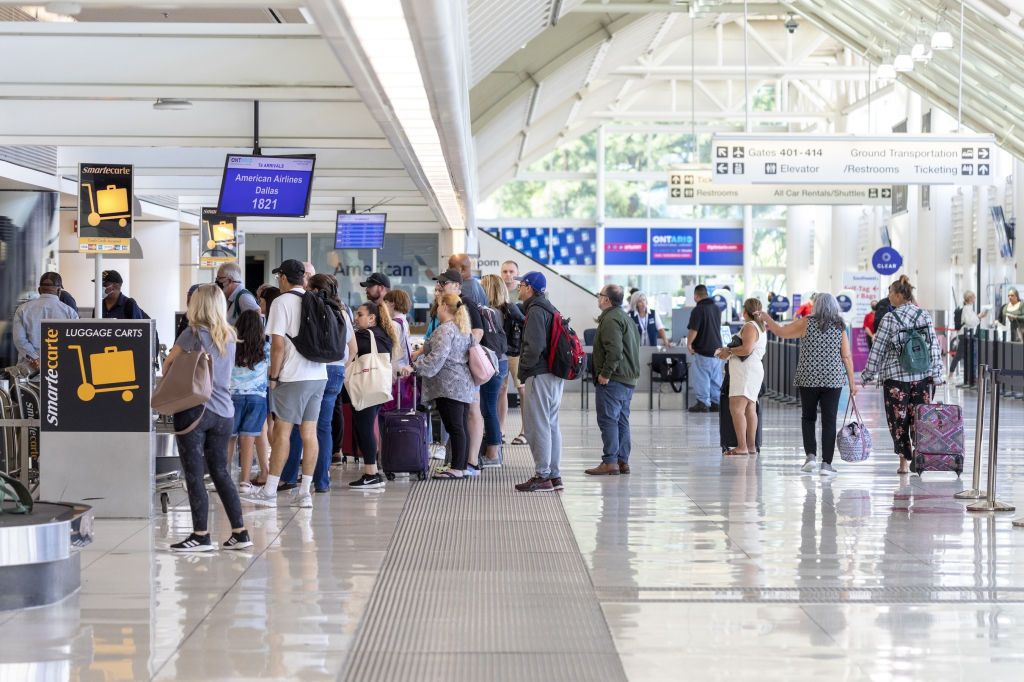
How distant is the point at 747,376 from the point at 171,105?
547 cm

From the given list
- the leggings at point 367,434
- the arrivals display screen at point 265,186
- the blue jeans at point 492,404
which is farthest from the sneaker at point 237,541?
the arrivals display screen at point 265,186

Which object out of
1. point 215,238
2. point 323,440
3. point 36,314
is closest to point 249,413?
point 323,440

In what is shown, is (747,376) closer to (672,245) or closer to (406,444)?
(406,444)

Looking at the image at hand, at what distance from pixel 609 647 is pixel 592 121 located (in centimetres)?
3378

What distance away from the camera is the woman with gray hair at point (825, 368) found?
32.7 ft

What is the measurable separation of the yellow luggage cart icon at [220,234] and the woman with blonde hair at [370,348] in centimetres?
1094

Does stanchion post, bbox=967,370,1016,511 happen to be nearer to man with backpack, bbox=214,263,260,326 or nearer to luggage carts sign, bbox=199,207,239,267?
man with backpack, bbox=214,263,260,326

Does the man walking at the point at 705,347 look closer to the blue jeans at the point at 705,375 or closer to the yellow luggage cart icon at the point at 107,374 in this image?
the blue jeans at the point at 705,375

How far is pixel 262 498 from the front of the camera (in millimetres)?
8031

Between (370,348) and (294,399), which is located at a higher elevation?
(370,348)

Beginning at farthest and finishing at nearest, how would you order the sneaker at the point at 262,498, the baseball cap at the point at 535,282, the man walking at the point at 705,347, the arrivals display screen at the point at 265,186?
the man walking at the point at 705,347
the arrivals display screen at the point at 265,186
the baseball cap at the point at 535,282
the sneaker at the point at 262,498

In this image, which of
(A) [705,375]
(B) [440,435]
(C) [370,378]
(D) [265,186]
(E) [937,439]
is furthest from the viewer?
(A) [705,375]

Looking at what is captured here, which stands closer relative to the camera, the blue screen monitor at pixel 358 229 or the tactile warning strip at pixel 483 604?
the tactile warning strip at pixel 483 604

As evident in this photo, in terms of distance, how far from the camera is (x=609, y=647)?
14.9 ft
